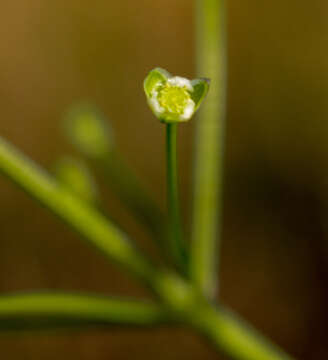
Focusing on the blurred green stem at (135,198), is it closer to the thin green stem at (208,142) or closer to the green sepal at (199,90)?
the thin green stem at (208,142)

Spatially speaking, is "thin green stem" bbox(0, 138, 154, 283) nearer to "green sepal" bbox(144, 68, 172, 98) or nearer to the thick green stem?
the thick green stem

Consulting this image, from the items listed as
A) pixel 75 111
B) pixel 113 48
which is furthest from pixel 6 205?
pixel 75 111

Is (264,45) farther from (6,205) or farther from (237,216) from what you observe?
(6,205)

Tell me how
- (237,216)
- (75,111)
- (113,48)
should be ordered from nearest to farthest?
(75,111) → (237,216) → (113,48)

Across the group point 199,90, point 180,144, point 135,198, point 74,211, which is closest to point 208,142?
point 135,198

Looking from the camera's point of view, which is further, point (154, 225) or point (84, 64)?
point (84, 64)

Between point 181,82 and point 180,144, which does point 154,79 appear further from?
point 180,144

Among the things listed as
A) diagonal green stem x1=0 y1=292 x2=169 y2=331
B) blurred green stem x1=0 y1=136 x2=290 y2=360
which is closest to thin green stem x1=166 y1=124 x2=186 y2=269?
blurred green stem x1=0 y1=136 x2=290 y2=360
